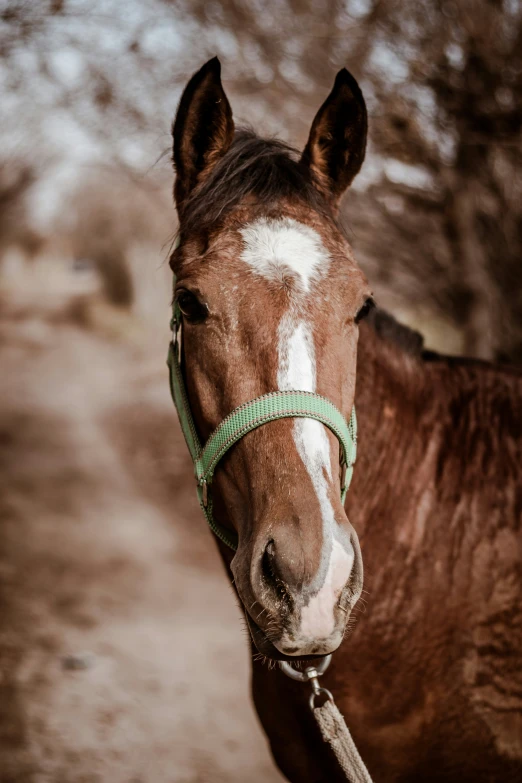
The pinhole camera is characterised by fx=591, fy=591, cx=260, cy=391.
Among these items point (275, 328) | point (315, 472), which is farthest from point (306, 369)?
point (315, 472)

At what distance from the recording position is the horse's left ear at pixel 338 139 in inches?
94.5

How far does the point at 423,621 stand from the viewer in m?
2.46

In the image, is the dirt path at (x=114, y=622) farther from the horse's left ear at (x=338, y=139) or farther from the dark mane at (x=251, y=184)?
the horse's left ear at (x=338, y=139)

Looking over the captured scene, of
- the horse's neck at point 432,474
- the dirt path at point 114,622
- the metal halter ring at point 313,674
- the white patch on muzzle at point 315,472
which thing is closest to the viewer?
the white patch on muzzle at point 315,472

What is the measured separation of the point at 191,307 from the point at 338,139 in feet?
3.43

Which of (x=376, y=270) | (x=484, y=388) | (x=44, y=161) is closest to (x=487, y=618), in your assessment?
(x=484, y=388)

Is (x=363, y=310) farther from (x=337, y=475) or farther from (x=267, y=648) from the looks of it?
(x=267, y=648)

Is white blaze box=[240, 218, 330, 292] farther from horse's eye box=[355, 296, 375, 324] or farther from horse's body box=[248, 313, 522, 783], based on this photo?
horse's body box=[248, 313, 522, 783]

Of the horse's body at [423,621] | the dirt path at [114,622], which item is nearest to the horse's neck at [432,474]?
the horse's body at [423,621]

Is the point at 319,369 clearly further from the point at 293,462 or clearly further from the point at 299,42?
the point at 299,42

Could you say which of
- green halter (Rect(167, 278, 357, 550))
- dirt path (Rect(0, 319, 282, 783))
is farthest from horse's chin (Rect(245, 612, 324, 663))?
dirt path (Rect(0, 319, 282, 783))

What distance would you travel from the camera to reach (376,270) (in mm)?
7598

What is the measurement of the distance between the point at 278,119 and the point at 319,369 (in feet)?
19.0

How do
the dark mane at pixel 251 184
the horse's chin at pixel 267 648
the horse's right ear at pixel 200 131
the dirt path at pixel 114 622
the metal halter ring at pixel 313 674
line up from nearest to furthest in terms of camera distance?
the horse's chin at pixel 267 648 < the metal halter ring at pixel 313 674 < the dark mane at pixel 251 184 < the horse's right ear at pixel 200 131 < the dirt path at pixel 114 622
